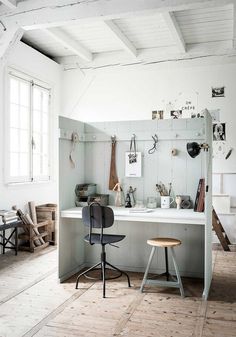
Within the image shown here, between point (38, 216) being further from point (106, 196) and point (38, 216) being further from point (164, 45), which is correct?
point (164, 45)

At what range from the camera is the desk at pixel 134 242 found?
4.02 m

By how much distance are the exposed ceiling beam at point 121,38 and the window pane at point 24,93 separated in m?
1.64

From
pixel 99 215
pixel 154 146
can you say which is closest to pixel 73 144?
pixel 154 146

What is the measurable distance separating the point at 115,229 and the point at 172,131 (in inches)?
55.7

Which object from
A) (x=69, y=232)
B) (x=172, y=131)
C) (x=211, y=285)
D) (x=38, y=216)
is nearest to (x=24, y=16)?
(x=172, y=131)

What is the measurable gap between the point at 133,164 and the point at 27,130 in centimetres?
220

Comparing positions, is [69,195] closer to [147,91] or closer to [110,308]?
[110,308]

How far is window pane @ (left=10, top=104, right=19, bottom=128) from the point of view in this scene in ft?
17.6

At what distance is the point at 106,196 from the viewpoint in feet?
14.8

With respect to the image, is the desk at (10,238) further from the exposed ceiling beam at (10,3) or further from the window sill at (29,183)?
the exposed ceiling beam at (10,3)

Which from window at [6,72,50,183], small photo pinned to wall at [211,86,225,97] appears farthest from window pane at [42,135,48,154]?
small photo pinned to wall at [211,86,225,97]

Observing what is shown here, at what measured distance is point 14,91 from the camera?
5.45 meters

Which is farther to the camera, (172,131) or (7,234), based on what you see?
(7,234)

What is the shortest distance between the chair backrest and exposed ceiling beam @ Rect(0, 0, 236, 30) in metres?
1.96
